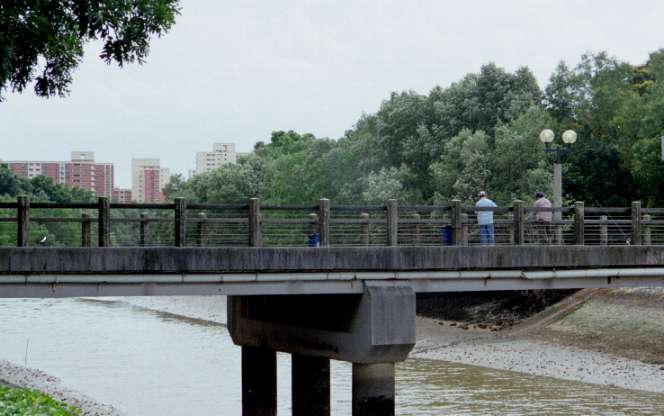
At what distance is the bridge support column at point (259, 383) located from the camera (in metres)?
25.6

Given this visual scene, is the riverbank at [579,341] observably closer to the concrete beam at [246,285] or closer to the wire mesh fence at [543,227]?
the wire mesh fence at [543,227]

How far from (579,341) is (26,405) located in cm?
2751

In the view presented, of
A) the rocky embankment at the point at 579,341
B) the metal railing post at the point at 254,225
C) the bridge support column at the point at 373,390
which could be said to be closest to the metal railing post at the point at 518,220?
the bridge support column at the point at 373,390

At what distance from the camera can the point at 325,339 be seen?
923 inches

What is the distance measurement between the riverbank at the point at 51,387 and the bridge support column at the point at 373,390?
5.67m

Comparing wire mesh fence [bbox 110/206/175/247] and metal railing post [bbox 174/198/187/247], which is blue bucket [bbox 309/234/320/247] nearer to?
wire mesh fence [bbox 110/206/175/247]

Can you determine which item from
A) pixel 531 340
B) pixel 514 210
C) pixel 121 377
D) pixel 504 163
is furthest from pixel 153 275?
pixel 504 163

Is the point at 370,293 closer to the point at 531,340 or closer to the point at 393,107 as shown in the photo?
the point at 531,340

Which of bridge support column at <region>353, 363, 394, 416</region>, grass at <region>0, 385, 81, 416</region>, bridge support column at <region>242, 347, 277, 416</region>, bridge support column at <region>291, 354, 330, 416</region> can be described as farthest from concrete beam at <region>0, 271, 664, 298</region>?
bridge support column at <region>242, 347, 277, 416</region>

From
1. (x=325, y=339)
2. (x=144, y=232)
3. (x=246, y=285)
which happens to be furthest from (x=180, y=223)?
(x=325, y=339)

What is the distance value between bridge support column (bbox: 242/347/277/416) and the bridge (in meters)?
0.03

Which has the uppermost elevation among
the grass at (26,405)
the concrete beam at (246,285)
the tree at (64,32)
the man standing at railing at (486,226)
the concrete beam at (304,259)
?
the tree at (64,32)

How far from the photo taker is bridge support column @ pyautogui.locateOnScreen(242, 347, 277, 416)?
25594 millimetres

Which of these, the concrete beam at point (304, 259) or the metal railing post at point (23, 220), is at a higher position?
the metal railing post at point (23, 220)
